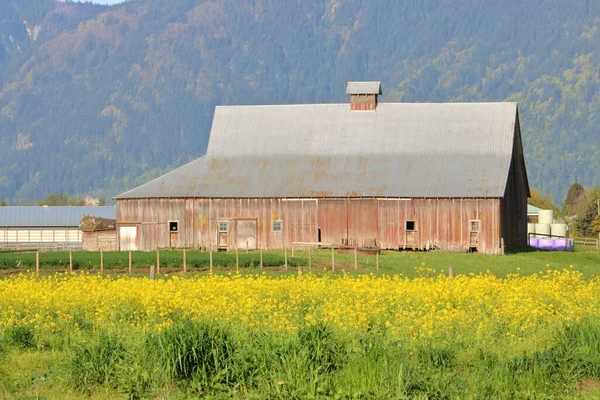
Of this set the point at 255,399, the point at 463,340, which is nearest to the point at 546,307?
the point at 463,340

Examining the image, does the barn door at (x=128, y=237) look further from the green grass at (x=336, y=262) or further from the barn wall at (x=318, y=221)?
the green grass at (x=336, y=262)

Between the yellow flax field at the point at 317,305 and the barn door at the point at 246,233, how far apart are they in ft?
109

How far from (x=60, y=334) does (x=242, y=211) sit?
136ft

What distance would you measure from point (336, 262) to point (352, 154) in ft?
61.6

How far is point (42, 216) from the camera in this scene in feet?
396

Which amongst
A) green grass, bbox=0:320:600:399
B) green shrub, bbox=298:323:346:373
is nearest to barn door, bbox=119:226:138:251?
green grass, bbox=0:320:600:399

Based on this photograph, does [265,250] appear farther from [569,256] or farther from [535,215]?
[535,215]

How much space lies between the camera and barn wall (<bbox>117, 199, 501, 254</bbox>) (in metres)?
62.1

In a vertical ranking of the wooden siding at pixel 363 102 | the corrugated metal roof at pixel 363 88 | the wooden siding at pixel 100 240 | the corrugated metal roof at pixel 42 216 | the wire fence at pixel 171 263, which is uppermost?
the corrugated metal roof at pixel 363 88

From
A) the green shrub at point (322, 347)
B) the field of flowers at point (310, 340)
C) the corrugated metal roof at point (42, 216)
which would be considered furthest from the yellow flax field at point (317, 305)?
the corrugated metal roof at point (42, 216)

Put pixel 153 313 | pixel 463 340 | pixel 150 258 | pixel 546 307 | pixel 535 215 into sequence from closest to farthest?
pixel 463 340
pixel 153 313
pixel 546 307
pixel 150 258
pixel 535 215

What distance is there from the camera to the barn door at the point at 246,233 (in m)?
64.6

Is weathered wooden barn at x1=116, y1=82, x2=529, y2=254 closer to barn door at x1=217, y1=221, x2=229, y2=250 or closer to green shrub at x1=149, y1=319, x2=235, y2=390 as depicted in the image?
barn door at x1=217, y1=221, x2=229, y2=250

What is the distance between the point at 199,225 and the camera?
65188 mm
